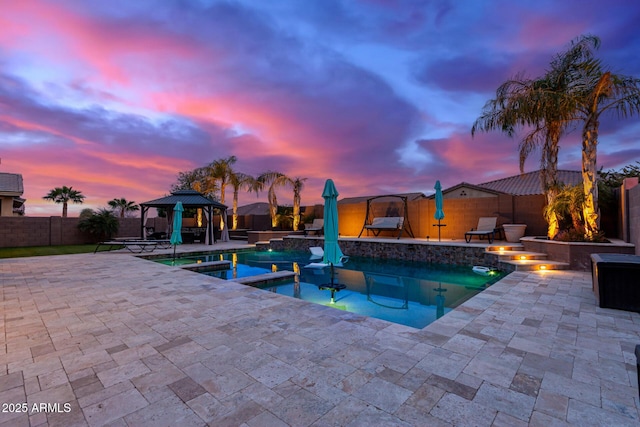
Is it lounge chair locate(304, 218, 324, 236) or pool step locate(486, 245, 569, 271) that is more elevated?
lounge chair locate(304, 218, 324, 236)

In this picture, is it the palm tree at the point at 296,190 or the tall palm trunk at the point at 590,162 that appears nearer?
the tall palm trunk at the point at 590,162

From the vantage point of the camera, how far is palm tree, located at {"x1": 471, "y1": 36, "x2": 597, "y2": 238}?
6.88 metres

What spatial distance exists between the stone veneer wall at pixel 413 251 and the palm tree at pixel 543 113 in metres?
1.99

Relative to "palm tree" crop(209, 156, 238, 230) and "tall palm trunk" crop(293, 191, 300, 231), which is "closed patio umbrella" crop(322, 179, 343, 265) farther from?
"palm tree" crop(209, 156, 238, 230)

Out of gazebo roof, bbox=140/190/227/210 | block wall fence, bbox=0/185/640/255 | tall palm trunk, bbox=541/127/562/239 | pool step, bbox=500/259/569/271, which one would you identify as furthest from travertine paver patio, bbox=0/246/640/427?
Result: gazebo roof, bbox=140/190/227/210

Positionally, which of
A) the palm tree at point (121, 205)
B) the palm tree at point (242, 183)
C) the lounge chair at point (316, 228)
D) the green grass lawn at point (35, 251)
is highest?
the palm tree at point (242, 183)

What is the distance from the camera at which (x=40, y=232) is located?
44.8 feet

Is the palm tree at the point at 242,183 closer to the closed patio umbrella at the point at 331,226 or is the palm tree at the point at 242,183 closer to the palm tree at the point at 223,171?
the palm tree at the point at 223,171

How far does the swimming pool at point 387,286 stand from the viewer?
465 centimetres

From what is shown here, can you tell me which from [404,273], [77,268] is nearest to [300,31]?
[404,273]

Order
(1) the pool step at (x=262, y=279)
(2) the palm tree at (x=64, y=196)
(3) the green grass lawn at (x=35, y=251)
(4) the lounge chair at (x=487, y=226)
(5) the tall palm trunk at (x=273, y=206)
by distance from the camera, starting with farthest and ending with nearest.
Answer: (2) the palm tree at (x=64, y=196) → (5) the tall palm trunk at (x=273, y=206) → (3) the green grass lawn at (x=35, y=251) → (4) the lounge chair at (x=487, y=226) → (1) the pool step at (x=262, y=279)

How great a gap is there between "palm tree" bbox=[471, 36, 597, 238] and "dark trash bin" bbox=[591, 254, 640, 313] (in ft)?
14.8

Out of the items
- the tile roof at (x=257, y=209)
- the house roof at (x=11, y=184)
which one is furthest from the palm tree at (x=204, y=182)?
the house roof at (x=11, y=184)

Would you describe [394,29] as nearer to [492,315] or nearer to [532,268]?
[532,268]
